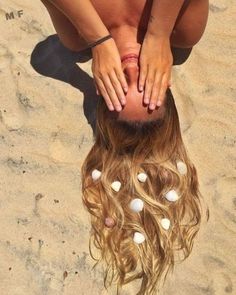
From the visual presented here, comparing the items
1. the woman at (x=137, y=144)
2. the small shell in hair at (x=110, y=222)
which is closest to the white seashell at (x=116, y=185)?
the woman at (x=137, y=144)

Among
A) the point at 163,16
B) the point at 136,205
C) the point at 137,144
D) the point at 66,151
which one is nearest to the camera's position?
the point at 163,16

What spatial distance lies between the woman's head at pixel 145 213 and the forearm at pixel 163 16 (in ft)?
1.23

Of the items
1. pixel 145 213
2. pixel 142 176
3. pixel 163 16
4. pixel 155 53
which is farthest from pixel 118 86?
pixel 145 213

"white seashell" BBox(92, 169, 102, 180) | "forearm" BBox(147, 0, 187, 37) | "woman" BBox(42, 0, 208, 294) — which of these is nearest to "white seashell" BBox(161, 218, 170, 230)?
"woman" BBox(42, 0, 208, 294)

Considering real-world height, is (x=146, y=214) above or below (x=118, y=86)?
below

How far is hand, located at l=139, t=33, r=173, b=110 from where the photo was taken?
5.02 feet

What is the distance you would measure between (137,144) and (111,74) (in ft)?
0.95

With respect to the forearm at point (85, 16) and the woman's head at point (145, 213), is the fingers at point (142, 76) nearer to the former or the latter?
the forearm at point (85, 16)

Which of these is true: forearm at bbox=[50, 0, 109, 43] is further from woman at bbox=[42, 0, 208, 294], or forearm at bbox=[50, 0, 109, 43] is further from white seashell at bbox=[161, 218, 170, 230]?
white seashell at bbox=[161, 218, 170, 230]

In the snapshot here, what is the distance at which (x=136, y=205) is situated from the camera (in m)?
1.82

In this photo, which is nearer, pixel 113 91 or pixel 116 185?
pixel 113 91

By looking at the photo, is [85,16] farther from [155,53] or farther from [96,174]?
[96,174]

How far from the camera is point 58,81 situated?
6.57 ft

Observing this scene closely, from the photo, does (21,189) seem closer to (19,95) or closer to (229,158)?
(19,95)
